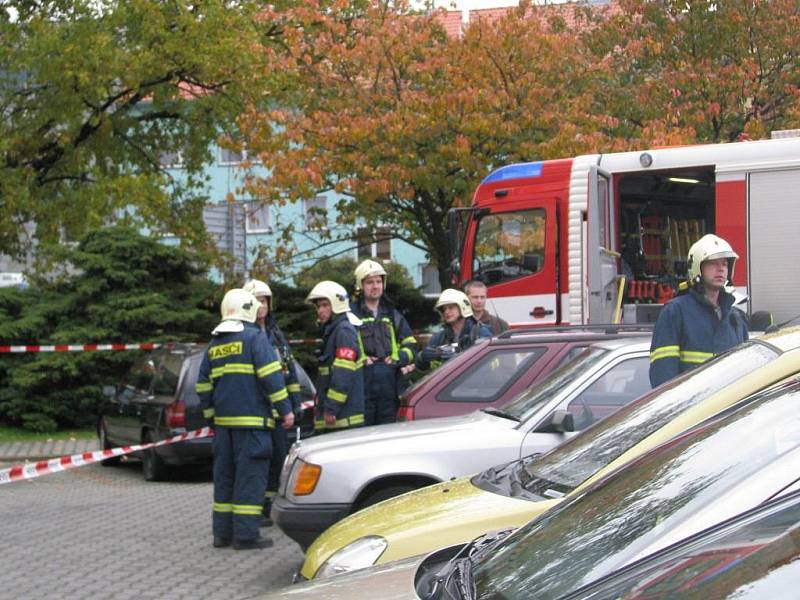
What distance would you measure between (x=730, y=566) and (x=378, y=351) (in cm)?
779

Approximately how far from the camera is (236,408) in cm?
880

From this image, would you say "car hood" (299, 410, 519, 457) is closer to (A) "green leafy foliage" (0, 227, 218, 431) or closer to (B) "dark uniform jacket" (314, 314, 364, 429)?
(B) "dark uniform jacket" (314, 314, 364, 429)

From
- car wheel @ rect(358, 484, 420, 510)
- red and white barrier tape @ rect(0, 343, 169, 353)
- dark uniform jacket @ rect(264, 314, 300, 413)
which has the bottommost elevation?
car wheel @ rect(358, 484, 420, 510)

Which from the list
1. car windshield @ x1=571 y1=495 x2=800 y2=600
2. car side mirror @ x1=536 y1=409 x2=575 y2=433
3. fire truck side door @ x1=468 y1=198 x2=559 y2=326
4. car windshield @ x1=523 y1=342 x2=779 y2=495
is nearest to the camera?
car windshield @ x1=571 y1=495 x2=800 y2=600

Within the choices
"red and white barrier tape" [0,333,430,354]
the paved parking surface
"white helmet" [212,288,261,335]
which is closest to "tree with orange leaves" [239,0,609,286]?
"red and white barrier tape" [0,333,430,354]

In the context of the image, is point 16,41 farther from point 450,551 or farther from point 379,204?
point 450,551

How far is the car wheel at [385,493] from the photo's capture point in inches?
284

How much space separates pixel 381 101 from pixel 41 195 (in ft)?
22.9

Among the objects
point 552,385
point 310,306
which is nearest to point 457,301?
point 552,385

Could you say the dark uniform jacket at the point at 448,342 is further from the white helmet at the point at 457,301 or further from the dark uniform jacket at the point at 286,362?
the dark uniform jacket at the point at 286,362

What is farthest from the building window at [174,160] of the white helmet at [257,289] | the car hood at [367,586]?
the car hood at [367,586]

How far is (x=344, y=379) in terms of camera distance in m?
9.31

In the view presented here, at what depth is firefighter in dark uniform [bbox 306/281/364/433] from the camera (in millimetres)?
9320

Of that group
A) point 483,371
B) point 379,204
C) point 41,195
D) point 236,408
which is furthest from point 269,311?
point 41,195
